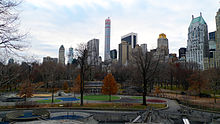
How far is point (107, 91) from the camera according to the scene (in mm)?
37281

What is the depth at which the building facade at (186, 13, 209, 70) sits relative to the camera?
184m

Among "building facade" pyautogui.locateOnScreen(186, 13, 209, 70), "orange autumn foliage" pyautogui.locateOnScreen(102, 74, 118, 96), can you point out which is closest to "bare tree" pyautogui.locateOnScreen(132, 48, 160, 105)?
"orange autumn foliage" pyautogui.locateOnScreen(102, 74, 118, 96)

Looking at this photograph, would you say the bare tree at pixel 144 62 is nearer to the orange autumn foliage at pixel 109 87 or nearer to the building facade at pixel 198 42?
the orange autumn foliage at pixel 109 87

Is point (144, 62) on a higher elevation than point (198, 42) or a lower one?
lower

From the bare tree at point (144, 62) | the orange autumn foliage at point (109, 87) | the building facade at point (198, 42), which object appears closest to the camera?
the bare tree at point (144, 62)

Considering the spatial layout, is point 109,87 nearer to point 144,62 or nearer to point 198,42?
point 144,62

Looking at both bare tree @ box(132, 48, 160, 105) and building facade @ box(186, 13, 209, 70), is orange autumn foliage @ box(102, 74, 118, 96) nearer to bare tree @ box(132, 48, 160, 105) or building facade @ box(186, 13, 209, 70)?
bare tree @ box(132, 48, 160, 105)

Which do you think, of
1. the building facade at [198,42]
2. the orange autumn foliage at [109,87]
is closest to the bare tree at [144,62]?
the orange autumn foliage at [109,87]

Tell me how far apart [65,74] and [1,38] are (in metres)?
96.4

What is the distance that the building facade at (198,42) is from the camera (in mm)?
183562

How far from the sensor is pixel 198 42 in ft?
617

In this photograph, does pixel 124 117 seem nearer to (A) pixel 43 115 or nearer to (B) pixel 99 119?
(B) pixel 99 119

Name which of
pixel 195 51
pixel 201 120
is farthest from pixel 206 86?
pixel 195 51

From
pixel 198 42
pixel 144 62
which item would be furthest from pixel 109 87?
pixel 198 42
